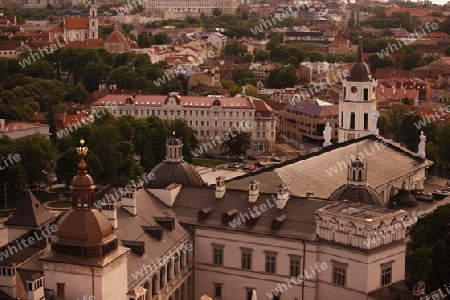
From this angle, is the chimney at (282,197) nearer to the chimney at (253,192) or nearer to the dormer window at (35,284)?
the chimney at (253,192)

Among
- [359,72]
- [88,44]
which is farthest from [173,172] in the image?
[88,44]

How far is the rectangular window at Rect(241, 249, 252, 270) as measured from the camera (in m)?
49.9

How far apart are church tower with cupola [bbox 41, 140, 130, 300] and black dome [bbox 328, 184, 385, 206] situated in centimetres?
2007

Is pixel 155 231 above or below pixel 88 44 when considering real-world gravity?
below

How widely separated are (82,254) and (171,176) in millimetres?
19847

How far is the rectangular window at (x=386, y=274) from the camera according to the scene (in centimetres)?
4588

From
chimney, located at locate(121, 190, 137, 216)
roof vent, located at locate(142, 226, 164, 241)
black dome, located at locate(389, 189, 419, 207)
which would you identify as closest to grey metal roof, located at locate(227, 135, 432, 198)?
black dome, located at locate(389, 189, 419, 207)

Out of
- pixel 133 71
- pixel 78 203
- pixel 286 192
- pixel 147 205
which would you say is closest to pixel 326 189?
pixel 286 192

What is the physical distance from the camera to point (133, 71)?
482 feet

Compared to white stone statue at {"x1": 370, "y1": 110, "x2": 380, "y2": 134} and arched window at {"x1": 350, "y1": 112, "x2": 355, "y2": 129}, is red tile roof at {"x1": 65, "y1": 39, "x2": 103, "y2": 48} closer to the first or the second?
arched window at {"x1": 350, "y1": 112, "x2": 355, "y2": 129}

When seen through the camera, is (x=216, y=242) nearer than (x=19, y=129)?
Yes

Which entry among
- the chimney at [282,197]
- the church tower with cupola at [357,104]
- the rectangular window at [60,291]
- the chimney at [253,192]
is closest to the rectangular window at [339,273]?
the chimney at [282,197]

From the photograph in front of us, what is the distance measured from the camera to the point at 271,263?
4938 cm

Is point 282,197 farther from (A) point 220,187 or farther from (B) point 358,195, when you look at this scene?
(B) point 358,195
